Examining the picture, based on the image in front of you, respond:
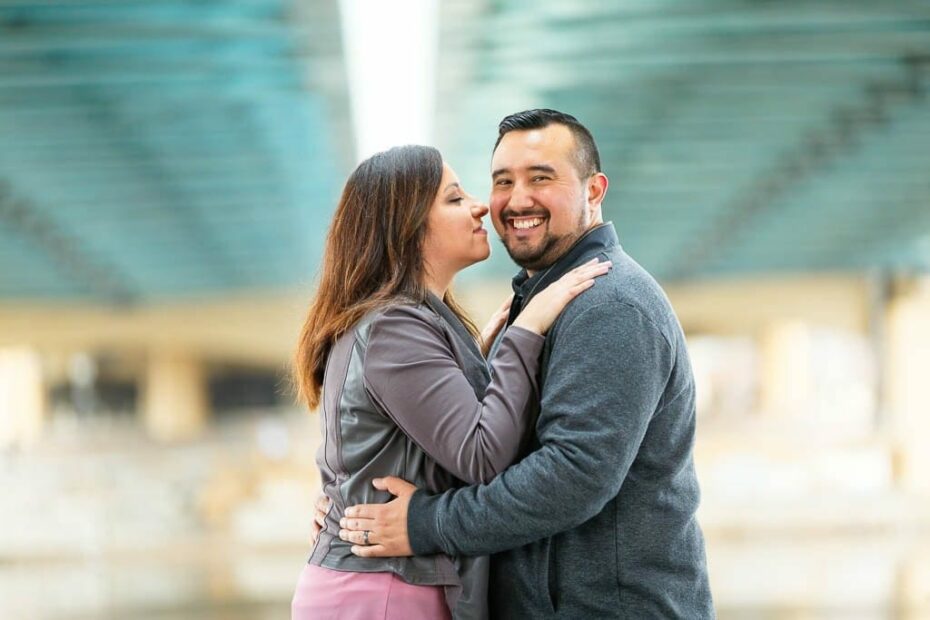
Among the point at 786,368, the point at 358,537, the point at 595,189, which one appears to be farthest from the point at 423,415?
the point at 786,368

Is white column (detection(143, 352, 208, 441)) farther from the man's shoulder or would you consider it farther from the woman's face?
the man's shoulder

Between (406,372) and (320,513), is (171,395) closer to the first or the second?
(320,513)

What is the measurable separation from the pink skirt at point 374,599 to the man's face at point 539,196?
0.75 meters

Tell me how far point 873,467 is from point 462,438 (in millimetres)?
21297

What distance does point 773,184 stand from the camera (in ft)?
58.9

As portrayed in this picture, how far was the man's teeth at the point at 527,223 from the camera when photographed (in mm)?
3156

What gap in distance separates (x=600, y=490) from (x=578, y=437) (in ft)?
0.38

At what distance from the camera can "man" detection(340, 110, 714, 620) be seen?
2.88 meters

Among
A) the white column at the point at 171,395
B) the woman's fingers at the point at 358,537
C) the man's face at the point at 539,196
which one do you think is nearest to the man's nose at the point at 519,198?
the man's face at the point at 539,196

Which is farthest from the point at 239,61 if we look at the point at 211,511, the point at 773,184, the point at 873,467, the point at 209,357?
the point at 209,357

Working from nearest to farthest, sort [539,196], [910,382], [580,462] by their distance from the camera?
[580,462] → [539,196] → [910,382]

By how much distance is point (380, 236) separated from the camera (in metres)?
3.16

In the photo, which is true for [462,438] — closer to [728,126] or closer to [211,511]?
[728,126]

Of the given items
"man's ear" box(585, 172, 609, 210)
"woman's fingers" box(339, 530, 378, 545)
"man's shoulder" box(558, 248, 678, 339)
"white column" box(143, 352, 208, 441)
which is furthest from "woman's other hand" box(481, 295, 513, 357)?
"white column" box(143, 352, 208, 441)
